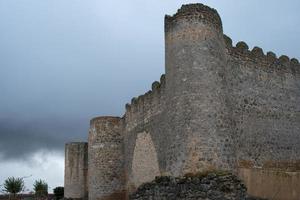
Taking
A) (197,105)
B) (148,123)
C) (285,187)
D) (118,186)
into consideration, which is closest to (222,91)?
(197,105)

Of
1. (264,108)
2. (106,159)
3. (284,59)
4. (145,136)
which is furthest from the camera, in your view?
(106,159)

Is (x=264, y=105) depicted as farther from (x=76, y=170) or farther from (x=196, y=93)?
(x=76, y=170)

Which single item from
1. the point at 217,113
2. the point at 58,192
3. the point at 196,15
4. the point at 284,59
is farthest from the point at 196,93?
the point at 58,192

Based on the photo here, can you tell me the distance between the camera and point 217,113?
15.8 meters

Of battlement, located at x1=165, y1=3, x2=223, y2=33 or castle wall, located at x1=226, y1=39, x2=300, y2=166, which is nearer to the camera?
battlement, located at x1=165, y1=3, x2=223, y2=33

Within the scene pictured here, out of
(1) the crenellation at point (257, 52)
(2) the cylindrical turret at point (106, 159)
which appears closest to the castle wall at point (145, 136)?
(2) the cylindrical turret at point (106, 159)

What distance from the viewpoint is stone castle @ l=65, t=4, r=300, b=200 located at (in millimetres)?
15352

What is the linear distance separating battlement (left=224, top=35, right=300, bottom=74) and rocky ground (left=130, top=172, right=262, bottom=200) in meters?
5.35

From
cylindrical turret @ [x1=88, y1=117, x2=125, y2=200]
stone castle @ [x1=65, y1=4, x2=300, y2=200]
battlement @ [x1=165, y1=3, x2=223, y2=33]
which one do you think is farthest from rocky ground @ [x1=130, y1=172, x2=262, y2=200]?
cylindrical turret @ [x1=88, y1=117, x2=125, y2=200]

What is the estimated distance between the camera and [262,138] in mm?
18125

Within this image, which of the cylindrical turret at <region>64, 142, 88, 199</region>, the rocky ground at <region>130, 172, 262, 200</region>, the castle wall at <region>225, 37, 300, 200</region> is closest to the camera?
the rocky ground at <region>130, 172, 262, 200</region>

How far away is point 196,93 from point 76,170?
1728 centimetres

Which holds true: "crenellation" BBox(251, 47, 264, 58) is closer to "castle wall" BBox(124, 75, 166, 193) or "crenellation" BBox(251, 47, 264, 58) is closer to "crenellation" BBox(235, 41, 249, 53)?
"crenellation" BBox(235, 41, 249, 53)

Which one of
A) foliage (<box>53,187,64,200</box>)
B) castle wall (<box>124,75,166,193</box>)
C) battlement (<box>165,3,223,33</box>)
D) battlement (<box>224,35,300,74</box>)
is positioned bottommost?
foliage (<box>53,187,64,200</box>)
